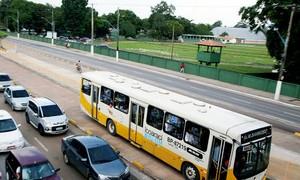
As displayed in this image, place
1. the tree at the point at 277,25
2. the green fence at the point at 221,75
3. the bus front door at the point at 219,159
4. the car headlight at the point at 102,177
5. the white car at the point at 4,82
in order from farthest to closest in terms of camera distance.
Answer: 1. the tree at the point at 277,25
2. the green fence at the point at 221,75
3. the white car at the point at 4,82
4. the car headlight at the point at 102,177
5. the bus front door at the point at 219,159

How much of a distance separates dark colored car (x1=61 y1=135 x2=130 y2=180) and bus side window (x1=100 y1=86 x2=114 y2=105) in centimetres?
456

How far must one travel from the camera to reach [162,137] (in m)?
14.6

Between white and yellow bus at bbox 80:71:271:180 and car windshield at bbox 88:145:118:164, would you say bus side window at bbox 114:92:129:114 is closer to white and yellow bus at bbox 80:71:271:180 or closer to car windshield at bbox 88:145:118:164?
white and yellow bus at bbox 80:71:271:180

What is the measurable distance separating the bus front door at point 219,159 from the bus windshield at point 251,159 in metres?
0.41

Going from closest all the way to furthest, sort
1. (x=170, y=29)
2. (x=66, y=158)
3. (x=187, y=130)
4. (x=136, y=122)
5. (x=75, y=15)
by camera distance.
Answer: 1. (x=187, y=130)
2. (x=66, y=158)
3. (x=136, y=122)
4. (x=75, y=15)
5. (x=170, y=29)

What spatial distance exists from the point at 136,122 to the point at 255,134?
6.38 metres

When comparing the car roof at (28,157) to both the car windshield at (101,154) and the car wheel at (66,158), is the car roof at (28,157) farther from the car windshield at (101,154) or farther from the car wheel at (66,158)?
the car wheel at (66,158)

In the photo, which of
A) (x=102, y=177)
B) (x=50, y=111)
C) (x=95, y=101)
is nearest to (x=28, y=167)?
(x=102, y=177)

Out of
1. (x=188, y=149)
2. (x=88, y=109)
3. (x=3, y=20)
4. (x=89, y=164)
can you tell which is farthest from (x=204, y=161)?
(x=3, y=20)

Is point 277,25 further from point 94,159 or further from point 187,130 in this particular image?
point 94,159

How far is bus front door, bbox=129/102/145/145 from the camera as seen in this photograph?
1595 cm

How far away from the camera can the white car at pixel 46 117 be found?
17422 mm

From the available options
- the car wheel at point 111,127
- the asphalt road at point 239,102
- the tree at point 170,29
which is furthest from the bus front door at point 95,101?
the tree at point 170,29

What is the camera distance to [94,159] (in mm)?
12734
